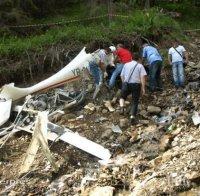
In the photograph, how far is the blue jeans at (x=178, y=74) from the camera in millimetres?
15141

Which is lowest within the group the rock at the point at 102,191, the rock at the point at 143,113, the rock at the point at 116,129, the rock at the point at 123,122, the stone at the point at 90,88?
the stone at the point at 90,88

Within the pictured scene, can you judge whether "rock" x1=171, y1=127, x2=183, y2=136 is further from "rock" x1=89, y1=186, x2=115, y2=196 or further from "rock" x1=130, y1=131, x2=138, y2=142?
"rock" x1=89, y1=186, x2=115, y2=196

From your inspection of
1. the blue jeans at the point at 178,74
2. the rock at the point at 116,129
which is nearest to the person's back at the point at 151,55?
the blue jeans at the point at 178,74

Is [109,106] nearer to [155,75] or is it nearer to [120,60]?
[120,60]

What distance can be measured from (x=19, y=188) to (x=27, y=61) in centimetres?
696

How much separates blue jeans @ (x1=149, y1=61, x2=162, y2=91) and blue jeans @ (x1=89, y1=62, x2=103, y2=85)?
1344mm

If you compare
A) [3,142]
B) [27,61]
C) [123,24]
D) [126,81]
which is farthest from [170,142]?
[123,24]

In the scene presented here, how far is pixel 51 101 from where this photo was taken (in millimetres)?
14930

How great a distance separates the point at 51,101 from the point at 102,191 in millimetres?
5254

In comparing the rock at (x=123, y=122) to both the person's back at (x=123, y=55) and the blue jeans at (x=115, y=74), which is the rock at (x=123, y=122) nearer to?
the blue jeans at (x=115, y=74)

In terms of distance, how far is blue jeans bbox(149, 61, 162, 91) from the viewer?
1484 centimetres

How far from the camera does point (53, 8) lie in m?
25.0

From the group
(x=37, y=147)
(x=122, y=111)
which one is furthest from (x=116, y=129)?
(x=37, y=147)

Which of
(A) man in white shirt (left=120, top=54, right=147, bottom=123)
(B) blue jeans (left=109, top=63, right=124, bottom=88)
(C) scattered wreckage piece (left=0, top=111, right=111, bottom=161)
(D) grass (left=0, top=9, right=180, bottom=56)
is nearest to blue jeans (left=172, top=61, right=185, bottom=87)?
(B) blue jeans (left=109, top=63, right=124, bottom=88)
